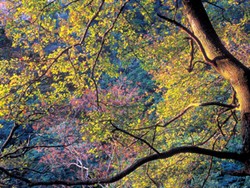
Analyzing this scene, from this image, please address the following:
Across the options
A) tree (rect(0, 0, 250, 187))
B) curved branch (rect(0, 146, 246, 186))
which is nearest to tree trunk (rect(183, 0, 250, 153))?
tree (rect(0, 0, 250, 187))

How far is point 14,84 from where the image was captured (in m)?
3.38

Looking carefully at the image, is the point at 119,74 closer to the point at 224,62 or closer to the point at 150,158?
the point at 224,62

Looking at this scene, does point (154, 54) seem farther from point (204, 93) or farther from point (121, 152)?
point (121, 152)

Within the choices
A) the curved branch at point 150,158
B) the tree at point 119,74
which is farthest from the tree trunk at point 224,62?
the curved branch at point 150,158

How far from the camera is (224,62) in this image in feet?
7.73

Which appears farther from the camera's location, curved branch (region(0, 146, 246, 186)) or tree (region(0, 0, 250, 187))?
tree (region(0, 0, 250, 187))

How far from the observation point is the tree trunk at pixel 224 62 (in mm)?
2166

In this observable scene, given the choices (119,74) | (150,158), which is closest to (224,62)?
(150,158)

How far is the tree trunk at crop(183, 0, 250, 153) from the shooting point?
217cm

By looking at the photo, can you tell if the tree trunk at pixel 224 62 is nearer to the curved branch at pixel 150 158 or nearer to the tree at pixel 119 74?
the tree at pixel 119 74

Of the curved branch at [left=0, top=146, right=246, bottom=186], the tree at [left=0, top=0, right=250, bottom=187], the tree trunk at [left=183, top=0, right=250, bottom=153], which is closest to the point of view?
the curved branch at [left=0, top=146, right=246, bottom=186]

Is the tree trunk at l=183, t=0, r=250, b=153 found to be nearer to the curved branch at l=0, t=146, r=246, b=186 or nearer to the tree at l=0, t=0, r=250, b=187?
the tree at l=0, t=0, r=250, b=187

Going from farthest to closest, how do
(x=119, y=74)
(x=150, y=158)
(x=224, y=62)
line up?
(x=119, y=74) → (x=224, y=62) → (x=150, y=158)

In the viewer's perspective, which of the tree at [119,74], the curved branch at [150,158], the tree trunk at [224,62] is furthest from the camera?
the tree at [119,74]
